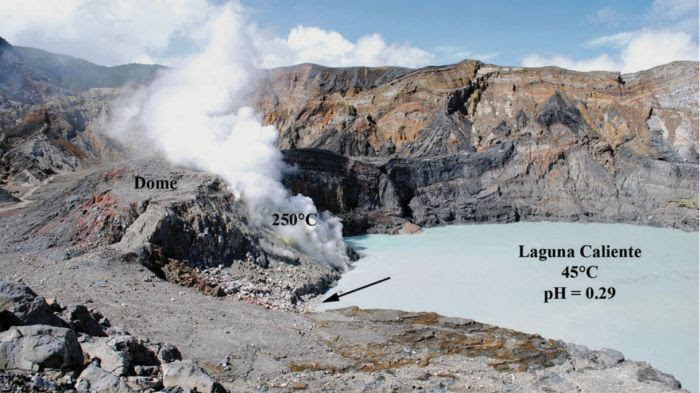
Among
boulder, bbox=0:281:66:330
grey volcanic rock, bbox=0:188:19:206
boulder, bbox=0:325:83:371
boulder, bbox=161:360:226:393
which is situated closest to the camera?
boulder, bbox=0:325:83:371

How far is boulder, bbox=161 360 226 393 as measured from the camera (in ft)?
21.9

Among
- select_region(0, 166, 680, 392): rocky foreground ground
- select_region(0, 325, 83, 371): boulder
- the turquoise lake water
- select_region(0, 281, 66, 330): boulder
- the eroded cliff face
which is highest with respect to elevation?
the eroded cliff face

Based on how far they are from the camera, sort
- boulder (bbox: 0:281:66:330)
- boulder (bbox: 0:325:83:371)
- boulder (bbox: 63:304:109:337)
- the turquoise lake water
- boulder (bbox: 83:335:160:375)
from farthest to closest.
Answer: the turquoise lake water, boulder (bbox: 63:304:109:337), boulder (bbox: 83:335:160:375), boulder (bbox: 0:281:66:330), boulder (bbox: 0:325:83:371)

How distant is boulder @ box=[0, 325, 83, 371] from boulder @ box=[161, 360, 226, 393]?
1146 mm

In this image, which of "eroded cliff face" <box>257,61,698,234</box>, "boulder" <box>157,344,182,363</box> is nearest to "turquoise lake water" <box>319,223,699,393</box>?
"eroded cliff face" <box>257,61,698,234</box>

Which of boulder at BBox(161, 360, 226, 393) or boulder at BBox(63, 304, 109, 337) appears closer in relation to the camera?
boulder at BBox(161, 360, 226, 393)

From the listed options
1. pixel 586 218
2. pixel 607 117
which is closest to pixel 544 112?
pixel 607 117

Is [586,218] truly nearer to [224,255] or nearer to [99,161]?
[224,255]

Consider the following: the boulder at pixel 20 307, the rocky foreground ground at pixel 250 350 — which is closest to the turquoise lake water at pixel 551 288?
the rocky foreground ground at pixel 250 350

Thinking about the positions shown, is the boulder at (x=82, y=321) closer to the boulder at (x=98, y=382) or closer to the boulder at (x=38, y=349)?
the boulder at (x=38, y=349)

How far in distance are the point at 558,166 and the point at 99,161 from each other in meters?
36.9

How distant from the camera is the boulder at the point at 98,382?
18.2 ft

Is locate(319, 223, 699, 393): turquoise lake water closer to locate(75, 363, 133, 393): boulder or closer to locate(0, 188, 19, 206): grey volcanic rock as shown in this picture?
locate(75, 363, 133, 393): boulder

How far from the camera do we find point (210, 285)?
13875 millimetres
